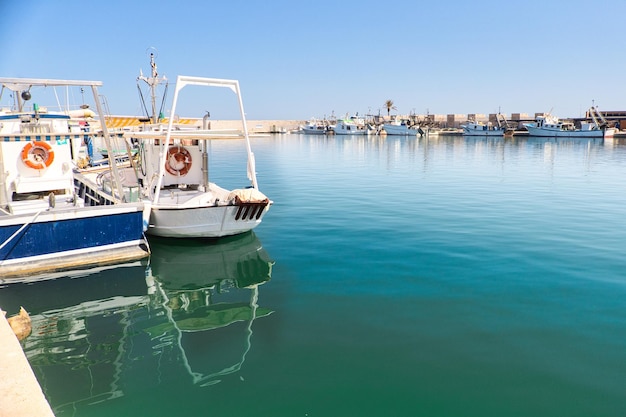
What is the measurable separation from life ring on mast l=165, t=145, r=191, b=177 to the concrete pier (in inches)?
388

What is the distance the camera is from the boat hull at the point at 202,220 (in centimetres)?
1249

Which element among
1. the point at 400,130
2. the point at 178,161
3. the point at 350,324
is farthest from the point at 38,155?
Answer: the point at 400,130

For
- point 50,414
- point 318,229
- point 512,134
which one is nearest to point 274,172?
point 318,229

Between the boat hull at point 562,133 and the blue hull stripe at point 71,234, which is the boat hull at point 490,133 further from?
the blue hull stripe at point 71,234

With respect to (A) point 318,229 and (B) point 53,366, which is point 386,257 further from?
(B) point 53,366

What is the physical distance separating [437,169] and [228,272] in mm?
27407

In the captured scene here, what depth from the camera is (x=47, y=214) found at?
10.2 metres

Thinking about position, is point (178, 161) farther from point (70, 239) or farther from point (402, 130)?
point (402, 130)

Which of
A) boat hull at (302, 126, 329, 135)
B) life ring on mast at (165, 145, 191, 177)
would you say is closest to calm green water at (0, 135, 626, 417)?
life ring on mast at (165, 145, 191, 177)

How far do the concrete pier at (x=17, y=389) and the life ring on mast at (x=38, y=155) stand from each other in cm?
851

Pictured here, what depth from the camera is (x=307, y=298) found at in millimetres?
8945

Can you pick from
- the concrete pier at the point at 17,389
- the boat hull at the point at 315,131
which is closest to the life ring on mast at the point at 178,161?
the concrete pier at the point at 17,389

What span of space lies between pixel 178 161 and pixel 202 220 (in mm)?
3251

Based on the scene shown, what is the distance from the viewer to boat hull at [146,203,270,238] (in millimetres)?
12492
